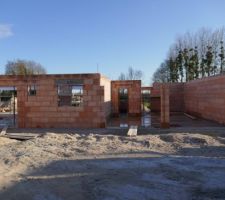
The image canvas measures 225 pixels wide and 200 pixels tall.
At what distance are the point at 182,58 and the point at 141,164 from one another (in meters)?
29.5

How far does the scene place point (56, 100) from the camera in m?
15.3

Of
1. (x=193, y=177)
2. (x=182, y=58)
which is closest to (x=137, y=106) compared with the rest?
(x=182, y=58)

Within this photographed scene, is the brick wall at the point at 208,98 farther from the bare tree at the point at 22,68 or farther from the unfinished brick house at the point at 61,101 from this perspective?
→ the bare tree at the point at 22,68

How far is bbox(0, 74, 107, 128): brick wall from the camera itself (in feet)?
49.7

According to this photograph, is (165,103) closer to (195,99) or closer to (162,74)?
(195,99)

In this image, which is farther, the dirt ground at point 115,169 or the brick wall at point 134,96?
the brick wall at point 134,96

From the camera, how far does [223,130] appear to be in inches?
554

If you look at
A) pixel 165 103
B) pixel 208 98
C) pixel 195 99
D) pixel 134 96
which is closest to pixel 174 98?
pixel 134 96

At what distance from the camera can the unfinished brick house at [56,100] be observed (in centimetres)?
1516

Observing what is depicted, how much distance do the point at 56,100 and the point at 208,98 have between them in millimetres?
8311

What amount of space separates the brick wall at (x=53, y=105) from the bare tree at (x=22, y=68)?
22509mm

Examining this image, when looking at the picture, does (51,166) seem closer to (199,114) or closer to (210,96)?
(210,96)

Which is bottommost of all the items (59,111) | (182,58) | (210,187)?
(210,187)

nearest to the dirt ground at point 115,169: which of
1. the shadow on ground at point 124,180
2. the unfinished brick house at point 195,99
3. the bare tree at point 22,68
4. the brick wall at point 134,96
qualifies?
the shadow on ground at point 124,180
